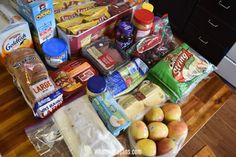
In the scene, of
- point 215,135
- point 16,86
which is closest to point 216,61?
point 215,135

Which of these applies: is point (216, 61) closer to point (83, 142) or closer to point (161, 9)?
point (161, 9)

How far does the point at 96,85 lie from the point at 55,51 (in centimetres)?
20

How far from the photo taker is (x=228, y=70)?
5.49ft

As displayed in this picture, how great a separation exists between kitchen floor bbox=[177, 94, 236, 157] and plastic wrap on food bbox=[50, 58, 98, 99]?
32.9 inches

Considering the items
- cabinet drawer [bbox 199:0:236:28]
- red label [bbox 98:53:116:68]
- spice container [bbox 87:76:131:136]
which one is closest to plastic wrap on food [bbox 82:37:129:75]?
red label [bbox 98:53:116:68]

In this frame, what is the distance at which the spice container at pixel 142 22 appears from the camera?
32.2 inches

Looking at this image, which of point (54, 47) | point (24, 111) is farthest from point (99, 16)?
point (24, 111)

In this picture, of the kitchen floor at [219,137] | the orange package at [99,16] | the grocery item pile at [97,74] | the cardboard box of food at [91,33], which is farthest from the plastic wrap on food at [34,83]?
the kitchen floor at [219,137]

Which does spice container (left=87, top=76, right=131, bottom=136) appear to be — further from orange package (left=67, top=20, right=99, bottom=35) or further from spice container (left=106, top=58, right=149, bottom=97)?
orange package (left=67, top=20, right=99, bottom=35)

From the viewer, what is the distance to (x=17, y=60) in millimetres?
736

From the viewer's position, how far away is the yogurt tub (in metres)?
0.77

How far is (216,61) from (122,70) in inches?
45.5

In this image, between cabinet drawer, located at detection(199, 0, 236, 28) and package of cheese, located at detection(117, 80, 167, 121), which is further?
cabinet drawer, located at detection(199, 0, 236, 28)

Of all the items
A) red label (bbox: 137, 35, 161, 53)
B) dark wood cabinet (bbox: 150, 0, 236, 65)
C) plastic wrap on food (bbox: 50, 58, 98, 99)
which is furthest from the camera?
dark wood cabinet (bbox: 150, 0, 236, 65)
